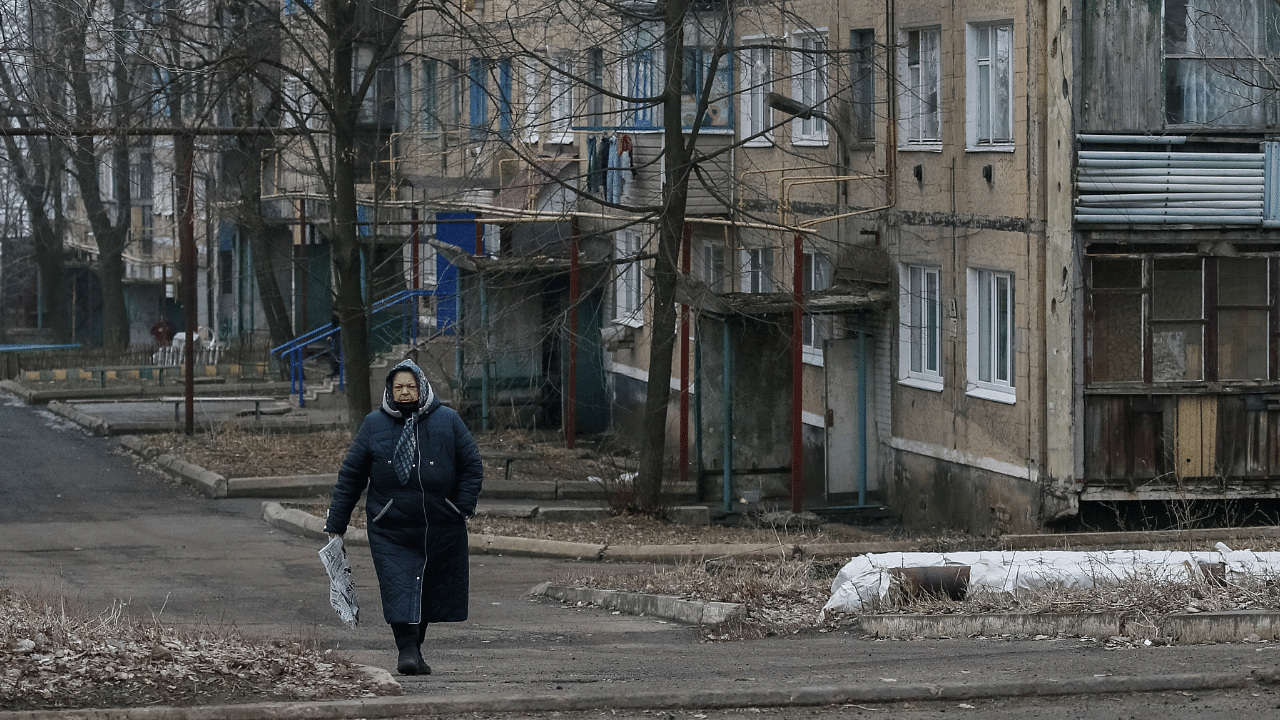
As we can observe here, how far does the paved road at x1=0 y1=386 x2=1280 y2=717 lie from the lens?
24.4 ft

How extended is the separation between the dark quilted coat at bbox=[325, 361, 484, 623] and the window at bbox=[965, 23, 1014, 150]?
1022 cm

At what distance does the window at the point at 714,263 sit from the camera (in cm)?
2344

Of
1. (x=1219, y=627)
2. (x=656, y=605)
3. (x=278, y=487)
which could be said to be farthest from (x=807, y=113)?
(x=1219, y=627)

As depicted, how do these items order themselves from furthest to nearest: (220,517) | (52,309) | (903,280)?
(52,309), (903,280), (220,517)

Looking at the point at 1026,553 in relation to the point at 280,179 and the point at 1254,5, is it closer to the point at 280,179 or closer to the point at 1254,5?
the point at 1254,5

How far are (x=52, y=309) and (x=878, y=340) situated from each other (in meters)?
33.6

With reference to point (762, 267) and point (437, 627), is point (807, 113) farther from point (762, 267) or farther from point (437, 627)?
point (437, 627)

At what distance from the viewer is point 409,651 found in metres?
7.93

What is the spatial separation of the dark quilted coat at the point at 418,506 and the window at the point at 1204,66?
10490 millimetres

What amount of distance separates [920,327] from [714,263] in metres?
5.42

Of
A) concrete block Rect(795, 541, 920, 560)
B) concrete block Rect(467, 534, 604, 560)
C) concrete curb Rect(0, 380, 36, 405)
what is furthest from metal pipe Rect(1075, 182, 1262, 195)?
concrete curb Rect(0, 380, 36, 405)

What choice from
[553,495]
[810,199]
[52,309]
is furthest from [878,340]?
[52,309]

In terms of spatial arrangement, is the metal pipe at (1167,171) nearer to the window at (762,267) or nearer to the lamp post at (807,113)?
the lamp post at (807,113)

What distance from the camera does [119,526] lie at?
16859 mm
